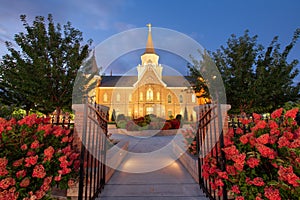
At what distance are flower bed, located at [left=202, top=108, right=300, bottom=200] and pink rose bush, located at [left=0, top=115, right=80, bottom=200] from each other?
73.1 inches

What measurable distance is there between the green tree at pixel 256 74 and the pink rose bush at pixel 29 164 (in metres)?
8.62

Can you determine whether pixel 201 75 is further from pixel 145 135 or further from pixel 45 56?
pixel 45 56

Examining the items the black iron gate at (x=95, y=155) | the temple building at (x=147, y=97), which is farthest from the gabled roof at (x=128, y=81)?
the black iron gate at (x=95, y=155)

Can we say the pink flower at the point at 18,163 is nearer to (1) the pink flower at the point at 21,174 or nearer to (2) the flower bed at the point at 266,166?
(1) the pink flower at the point at 21,174

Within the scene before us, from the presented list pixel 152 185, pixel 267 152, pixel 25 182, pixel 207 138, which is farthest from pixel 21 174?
pixel 207 138

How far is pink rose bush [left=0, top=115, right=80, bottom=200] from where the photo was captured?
1.61 meters

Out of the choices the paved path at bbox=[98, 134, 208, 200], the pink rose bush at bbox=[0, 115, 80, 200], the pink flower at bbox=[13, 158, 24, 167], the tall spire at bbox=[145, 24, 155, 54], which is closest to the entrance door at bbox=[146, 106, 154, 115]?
the tall spire at bbox=[145, 24, 155, 54]

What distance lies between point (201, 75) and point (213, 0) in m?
17.4

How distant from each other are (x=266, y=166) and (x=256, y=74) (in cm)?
884

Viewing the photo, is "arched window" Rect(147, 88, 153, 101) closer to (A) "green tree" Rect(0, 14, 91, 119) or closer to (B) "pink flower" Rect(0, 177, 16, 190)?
(A) "green tree" Rect(0, 14, 91, 119)

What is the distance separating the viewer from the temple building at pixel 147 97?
32.7 meters

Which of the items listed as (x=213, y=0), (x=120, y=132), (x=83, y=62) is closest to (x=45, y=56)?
→ (x=83, y=62)

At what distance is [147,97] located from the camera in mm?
32719

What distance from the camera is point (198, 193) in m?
2.90
